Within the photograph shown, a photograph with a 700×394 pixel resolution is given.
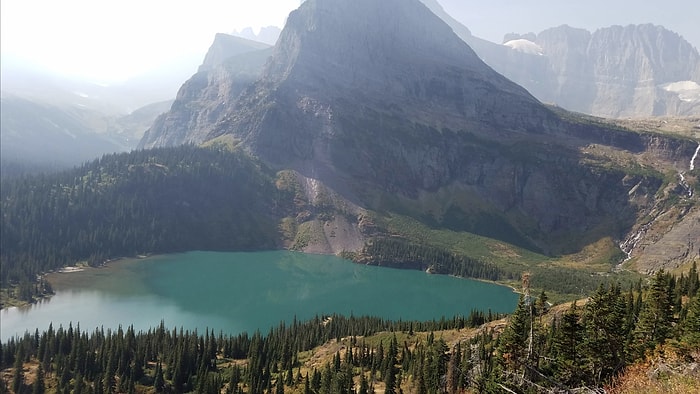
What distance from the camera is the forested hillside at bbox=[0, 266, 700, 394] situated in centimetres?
→ 5178

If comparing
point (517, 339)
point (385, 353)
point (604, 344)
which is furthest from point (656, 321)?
point (385, 353)

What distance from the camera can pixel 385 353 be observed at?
96.4 meters

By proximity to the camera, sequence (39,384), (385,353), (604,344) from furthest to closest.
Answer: (385,353)
(39,384)
(604,344)

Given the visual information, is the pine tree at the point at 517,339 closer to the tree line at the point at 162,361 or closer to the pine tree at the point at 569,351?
the pine tree at the point at 569,351

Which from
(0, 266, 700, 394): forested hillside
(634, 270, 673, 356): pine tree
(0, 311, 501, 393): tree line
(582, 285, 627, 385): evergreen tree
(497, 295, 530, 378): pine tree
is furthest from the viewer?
(0, 311, 501, 393): tree line

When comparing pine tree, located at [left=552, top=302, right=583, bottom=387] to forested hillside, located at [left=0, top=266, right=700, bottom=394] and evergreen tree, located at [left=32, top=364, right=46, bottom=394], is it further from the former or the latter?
evergreen tree, located at [left=32, top=364, right=46, bottom=394]

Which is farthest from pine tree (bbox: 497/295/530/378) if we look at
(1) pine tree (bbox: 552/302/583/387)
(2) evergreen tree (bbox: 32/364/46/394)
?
(2) evergreen tree (bbox: 32/364/46/394)

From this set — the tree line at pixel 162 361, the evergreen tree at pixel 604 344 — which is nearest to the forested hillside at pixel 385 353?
the evergreen tree at pixel 604 344

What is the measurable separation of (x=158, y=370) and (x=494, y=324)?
68142mm

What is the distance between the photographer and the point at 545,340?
72938mm

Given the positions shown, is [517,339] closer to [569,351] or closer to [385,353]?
[569,351]

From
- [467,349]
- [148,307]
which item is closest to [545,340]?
[467,349]

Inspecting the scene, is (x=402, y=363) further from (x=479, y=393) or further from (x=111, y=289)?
(x=111, y=289)

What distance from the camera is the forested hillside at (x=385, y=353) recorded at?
51781mm
